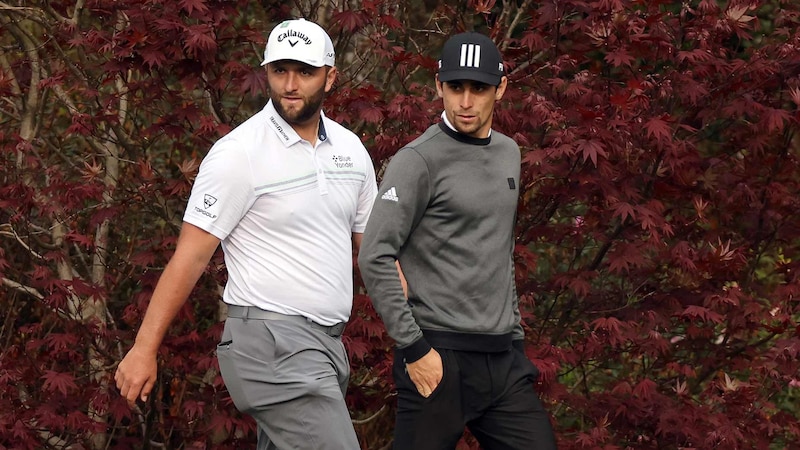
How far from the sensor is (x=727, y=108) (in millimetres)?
7047

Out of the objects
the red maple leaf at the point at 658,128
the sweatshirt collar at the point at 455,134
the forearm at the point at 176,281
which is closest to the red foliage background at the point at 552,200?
the red maple leaf at the point at 658,128

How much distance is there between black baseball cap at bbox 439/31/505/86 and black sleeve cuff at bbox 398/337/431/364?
99 centimetres

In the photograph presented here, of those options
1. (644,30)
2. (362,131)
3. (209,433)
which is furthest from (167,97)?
(644,30)

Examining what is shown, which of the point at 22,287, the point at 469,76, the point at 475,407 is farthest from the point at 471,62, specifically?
the point at 22,287

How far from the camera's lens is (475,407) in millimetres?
5004

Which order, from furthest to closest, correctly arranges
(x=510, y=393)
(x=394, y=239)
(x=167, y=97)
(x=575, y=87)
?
(x=167, y=97) < (x=575, y=87) < (x=510, y=393) < (x=394, y=239)

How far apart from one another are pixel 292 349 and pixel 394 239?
0.54 meters

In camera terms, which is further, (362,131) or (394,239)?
(362,131)

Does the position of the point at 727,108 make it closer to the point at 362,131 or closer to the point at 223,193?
the point at 362,131

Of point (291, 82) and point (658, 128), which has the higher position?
point (291, 82)

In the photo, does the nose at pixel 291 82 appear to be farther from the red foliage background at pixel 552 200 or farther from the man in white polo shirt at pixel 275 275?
the red foliage background at pixel 552 200

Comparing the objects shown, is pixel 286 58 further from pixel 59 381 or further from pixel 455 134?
pixel 59 381

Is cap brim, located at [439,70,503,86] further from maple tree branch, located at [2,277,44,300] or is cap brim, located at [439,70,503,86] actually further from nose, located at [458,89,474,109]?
maple tree branch, located at [2,277,44,300]

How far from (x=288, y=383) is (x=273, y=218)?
23.4 inches
